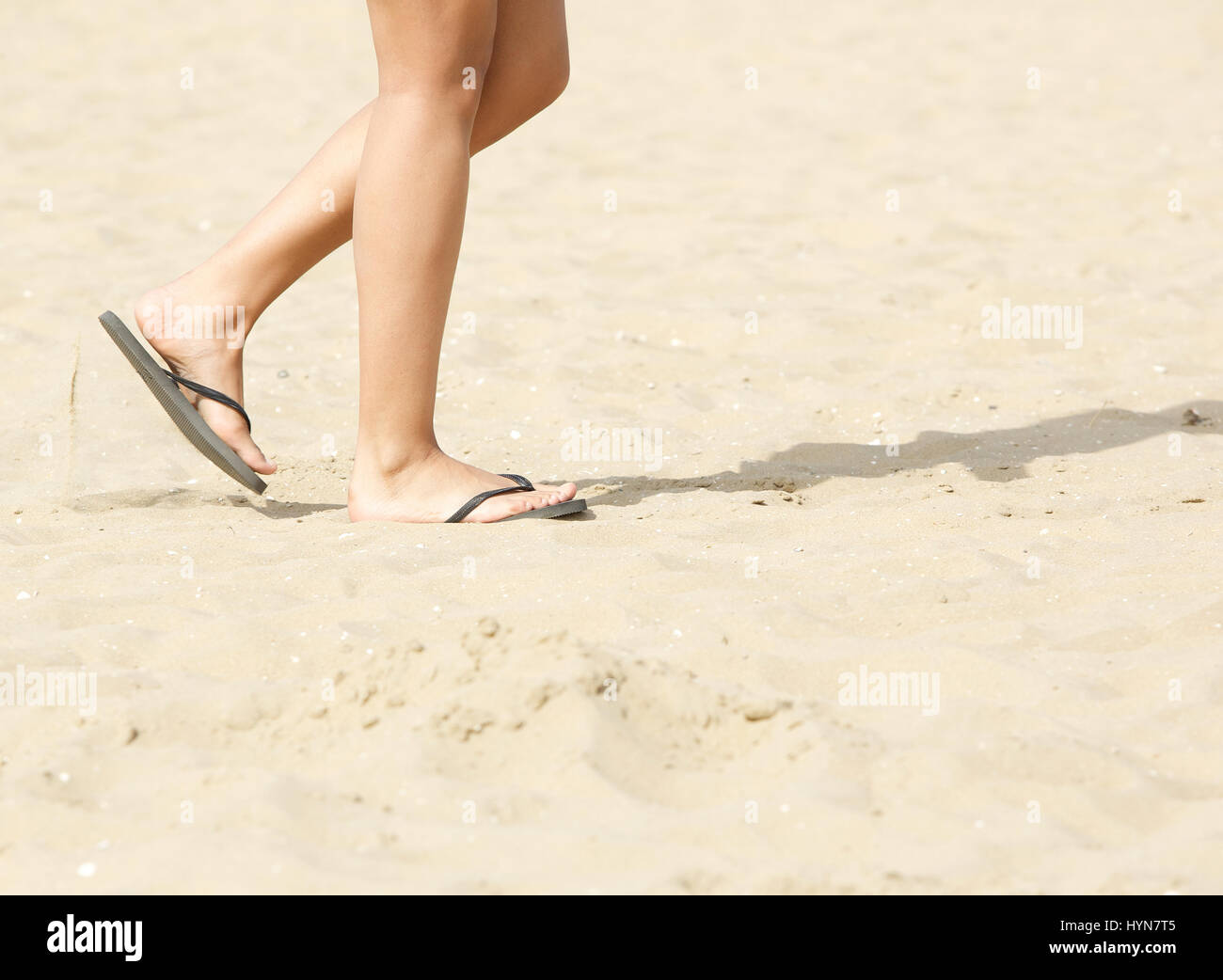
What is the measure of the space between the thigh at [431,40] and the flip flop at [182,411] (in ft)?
2.10

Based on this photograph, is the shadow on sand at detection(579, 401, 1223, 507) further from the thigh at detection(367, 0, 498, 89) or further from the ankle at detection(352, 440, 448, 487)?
the thigh at detection(367, 0, 498, 89)

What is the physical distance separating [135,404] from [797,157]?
3315mm

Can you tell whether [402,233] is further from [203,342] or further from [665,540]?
[665,540]

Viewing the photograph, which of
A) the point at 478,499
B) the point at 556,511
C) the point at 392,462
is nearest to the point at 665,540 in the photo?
the point at 556,511

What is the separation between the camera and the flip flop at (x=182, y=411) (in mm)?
2307

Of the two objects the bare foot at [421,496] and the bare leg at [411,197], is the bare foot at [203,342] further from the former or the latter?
the bare leg at [411,197]

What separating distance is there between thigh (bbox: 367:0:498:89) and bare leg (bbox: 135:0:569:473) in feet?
0.68

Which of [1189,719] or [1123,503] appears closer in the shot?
[1189,719]

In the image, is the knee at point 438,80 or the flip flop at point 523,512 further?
the flip flop at point 523,512

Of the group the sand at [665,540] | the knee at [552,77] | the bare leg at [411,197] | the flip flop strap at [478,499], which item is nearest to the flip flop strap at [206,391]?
the sand at [665,540]

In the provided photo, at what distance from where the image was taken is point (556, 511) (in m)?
2.32

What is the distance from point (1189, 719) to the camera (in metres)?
1.63
